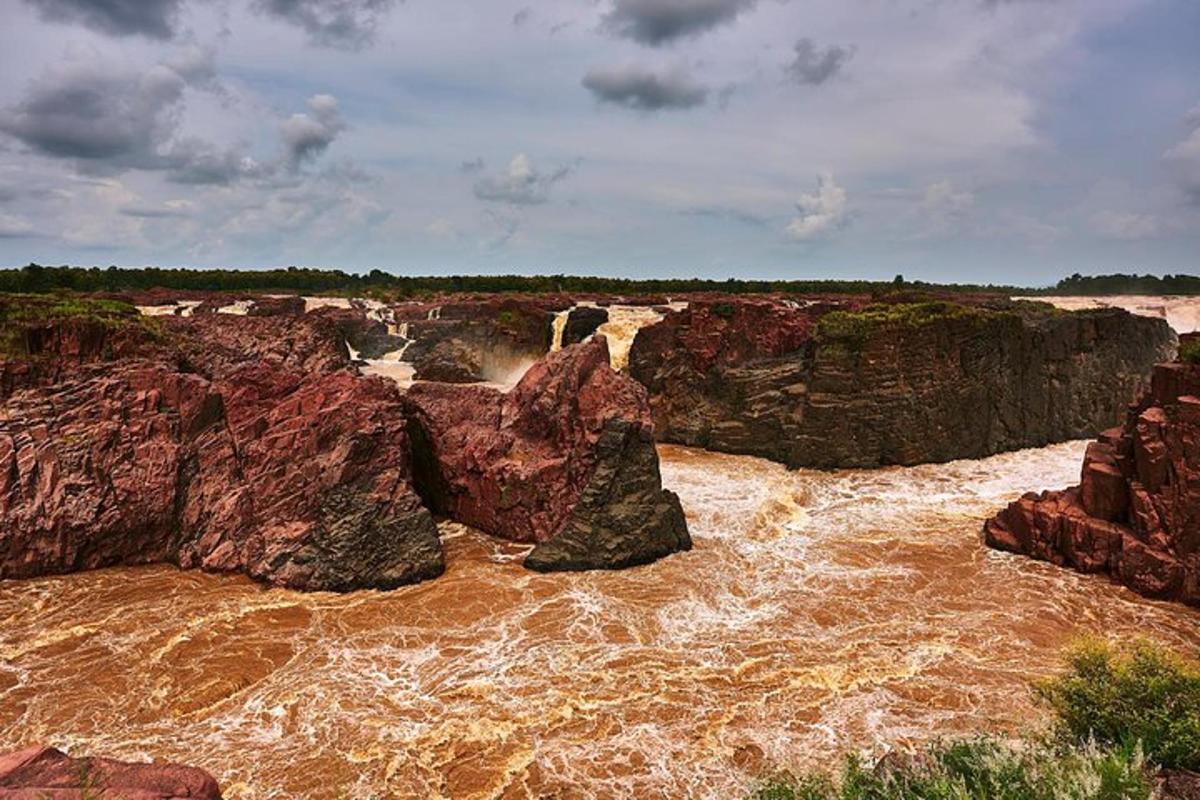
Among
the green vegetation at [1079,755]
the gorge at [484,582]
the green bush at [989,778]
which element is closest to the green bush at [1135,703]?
the green vegetation at [1079,755]

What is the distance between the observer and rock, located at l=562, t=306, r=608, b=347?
47.5 m

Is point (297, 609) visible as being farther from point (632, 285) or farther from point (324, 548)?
point (632, 285)

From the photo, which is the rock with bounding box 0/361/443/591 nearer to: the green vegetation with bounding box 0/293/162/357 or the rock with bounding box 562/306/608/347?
the green vegetation with bounding box 0/293/162/357

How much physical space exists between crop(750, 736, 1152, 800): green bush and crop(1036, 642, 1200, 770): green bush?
0.45 meters

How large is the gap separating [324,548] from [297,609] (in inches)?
66.1

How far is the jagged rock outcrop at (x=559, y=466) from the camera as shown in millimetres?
18422

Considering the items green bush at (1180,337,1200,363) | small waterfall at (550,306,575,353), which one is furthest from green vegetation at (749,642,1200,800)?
small waterfall at (550,306,575,353)

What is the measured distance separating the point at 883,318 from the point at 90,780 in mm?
29328

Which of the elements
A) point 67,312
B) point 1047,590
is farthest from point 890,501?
point 67,312

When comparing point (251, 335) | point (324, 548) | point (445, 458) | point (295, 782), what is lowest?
point (295, 782)

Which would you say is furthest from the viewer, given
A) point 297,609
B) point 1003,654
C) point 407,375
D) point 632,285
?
point 632,285

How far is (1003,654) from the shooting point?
14.0 meters

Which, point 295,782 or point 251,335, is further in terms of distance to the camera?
point 251,335

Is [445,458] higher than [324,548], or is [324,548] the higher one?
[445,458]
